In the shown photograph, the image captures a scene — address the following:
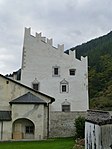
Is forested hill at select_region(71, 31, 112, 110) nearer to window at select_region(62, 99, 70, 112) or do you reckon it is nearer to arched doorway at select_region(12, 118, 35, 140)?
window at select_region(62, 99, 70, 112)

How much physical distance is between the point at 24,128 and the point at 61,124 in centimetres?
372

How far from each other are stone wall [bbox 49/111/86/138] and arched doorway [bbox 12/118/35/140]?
7.25ft

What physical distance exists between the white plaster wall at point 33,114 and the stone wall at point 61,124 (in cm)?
195

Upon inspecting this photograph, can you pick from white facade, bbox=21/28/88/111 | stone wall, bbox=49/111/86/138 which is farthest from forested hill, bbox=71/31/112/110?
stone wall, bbox=49/111/86/138

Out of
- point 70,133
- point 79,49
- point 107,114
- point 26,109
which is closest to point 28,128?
point 26,109

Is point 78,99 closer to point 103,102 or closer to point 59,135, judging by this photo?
point 59,135

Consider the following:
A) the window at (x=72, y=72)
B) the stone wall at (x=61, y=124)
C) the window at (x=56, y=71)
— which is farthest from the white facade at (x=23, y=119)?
the window at (x=72, y=72)

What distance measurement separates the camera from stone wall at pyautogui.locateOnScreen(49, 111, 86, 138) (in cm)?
3080

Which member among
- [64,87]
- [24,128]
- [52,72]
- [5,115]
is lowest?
[24,128]

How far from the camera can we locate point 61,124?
30.9m

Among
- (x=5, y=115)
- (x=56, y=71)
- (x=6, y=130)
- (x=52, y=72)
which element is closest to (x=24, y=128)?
(x=6, y=130)

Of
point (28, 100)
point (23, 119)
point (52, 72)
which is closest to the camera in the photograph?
point (28, 100)

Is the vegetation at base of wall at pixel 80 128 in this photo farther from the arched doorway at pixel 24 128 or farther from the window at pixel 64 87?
the window at pixel 64 87

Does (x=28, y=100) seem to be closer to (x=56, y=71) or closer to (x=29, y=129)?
(x=29, y=129)
